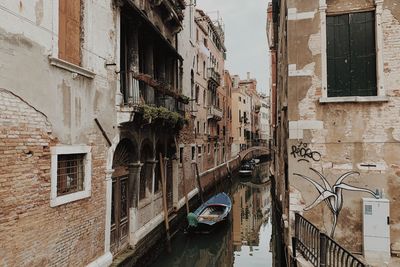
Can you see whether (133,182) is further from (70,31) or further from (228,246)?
(228,246)

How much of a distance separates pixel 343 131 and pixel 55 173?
17.1 feet

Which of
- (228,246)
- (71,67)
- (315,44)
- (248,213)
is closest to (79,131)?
(71,67)

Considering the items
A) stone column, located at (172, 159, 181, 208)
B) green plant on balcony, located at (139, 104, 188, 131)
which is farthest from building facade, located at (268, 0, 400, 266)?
stone column, located at (172, 159, 181, 208)

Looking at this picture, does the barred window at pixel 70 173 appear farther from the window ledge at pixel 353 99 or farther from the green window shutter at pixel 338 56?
the green window shutter at pixel 338 56

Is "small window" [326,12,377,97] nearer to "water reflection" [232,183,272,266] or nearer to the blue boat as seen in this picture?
"water reflection" [232,183,272,266]

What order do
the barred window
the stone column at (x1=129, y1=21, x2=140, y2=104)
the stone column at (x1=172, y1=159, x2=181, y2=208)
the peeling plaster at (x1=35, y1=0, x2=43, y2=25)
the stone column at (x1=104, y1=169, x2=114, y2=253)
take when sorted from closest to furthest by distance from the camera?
the peeling plaster at (x1=35, y1=0, x2=43, y2=25) < the barred window < the stone column at (x1=104, y1=169, x2=114, y2=253) < the stone column at (x1=129, y1=21, x2=140, y2=104) < the stone column at (x1=172, y1=159, x2=181, y2=208)

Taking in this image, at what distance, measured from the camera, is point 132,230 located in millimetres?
8117

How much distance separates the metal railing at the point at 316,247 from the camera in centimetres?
438

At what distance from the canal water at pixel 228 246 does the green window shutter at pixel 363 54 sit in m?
Answer: 6.53

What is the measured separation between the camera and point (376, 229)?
5.58 m

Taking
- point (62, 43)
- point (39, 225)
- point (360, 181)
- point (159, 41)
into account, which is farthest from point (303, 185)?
point (159, 41)

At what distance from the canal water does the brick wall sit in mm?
3818

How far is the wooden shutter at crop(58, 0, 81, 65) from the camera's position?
539 cm

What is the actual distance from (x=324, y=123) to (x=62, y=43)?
503 cm
